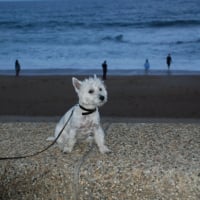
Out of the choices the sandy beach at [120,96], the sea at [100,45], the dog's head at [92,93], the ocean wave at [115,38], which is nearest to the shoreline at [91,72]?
the sea at [100,45]

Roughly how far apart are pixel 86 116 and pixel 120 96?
15508 mm

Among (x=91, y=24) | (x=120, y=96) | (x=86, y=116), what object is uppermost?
(x=91, y=24)

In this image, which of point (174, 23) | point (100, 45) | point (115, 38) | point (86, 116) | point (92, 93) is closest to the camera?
point (92, 93)

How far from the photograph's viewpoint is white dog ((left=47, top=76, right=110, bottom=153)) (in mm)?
5017

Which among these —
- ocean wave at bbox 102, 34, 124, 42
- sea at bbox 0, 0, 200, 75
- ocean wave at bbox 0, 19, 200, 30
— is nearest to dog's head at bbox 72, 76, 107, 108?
sea at bbox 0, 0, 200, 75

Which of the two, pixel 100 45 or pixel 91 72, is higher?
pixel 100 45

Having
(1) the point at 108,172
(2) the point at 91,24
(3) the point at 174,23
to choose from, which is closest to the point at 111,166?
(1) the point at 108,172

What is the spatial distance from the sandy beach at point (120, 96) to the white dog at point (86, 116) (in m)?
12.2

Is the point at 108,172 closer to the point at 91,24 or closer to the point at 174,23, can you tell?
the point at 174,23

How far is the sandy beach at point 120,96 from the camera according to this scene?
1816cm

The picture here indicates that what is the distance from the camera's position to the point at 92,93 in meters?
5.00

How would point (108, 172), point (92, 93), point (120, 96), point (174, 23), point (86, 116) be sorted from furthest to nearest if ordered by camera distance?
point (174, 23) < point (120, 96) < point (86, 116) < point (92, 93) < point (108, 172)

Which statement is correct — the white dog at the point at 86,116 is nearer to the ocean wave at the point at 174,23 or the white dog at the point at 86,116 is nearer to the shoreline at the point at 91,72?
the shoreline at the point at 91,72

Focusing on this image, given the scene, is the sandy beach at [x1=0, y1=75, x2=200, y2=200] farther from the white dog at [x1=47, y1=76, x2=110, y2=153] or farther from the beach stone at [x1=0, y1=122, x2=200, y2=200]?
the white dog at [x1=47, y1=76, x2=110, y2=153]
